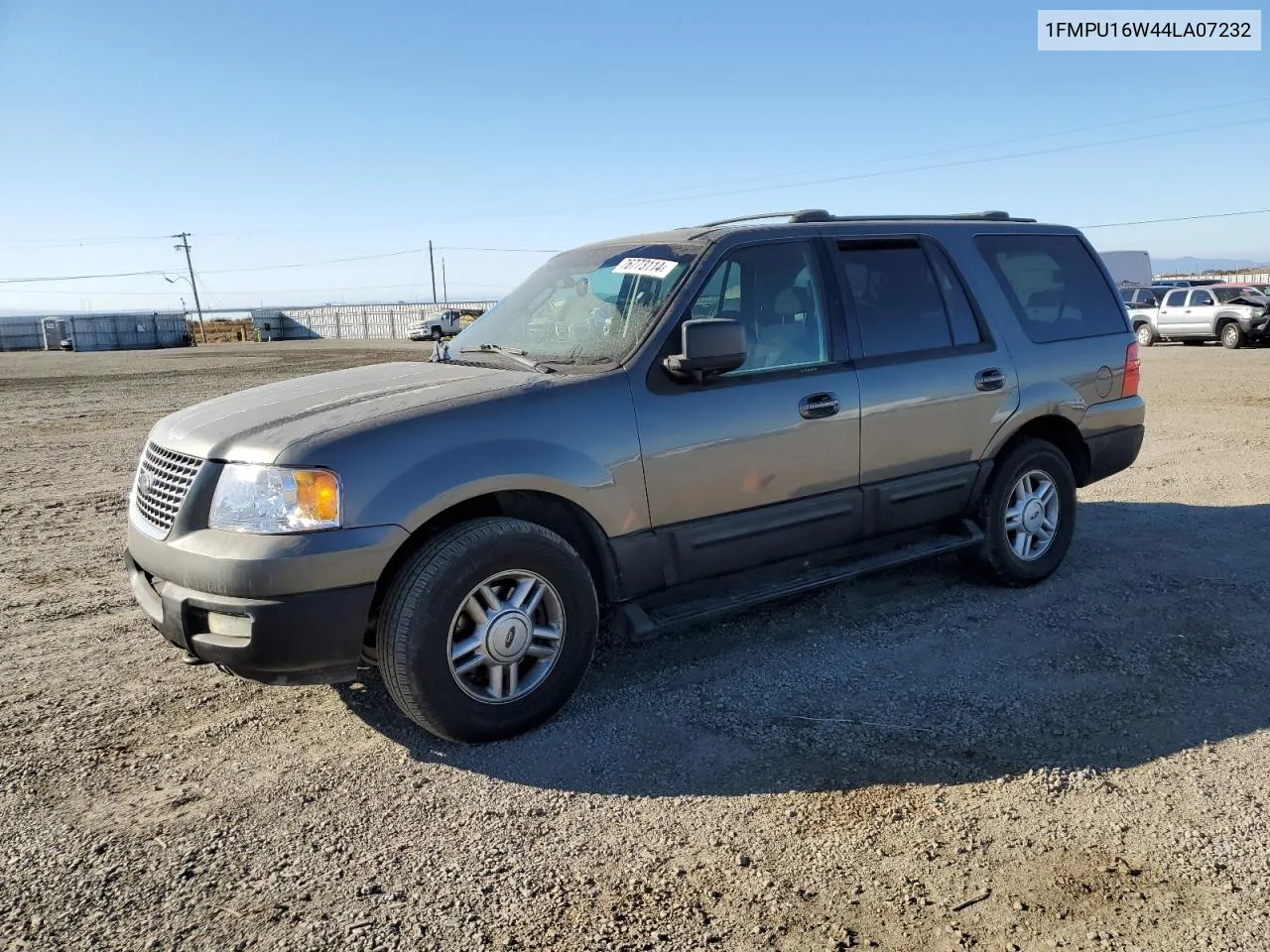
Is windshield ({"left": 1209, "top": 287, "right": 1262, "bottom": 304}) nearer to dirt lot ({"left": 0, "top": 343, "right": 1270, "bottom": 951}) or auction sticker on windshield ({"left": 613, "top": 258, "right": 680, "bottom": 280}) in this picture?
dirt lot ({"left": 0, "top": 343, "right": 1270, "bottom": 951})

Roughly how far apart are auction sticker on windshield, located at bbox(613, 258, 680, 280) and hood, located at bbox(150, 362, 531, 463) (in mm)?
758

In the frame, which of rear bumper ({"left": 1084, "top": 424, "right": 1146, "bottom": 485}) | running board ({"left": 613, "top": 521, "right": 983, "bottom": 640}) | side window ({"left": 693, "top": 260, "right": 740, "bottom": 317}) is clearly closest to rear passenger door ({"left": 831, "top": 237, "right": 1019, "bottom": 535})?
running board ({"left": 613, "top": 521, "right": 983, "bottom": 640})

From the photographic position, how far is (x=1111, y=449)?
5.66 metres

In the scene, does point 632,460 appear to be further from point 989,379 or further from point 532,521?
point 989,379

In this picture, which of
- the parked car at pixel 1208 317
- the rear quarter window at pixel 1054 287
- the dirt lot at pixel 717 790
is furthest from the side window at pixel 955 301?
the parked car at pixel 1208 317

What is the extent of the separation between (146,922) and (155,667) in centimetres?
198

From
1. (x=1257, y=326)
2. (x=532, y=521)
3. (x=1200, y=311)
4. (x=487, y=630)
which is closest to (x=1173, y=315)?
(x=1200, y=311)

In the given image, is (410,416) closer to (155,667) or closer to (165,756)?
(165,756)

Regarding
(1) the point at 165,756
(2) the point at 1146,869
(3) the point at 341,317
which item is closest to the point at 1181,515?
(2) the point at 1146,869

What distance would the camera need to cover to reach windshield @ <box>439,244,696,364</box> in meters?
4.11

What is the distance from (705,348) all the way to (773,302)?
76 centimetres

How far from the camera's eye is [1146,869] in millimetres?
2738

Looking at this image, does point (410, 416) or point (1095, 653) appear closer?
point (410, 416)

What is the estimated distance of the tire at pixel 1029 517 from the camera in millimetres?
5105
